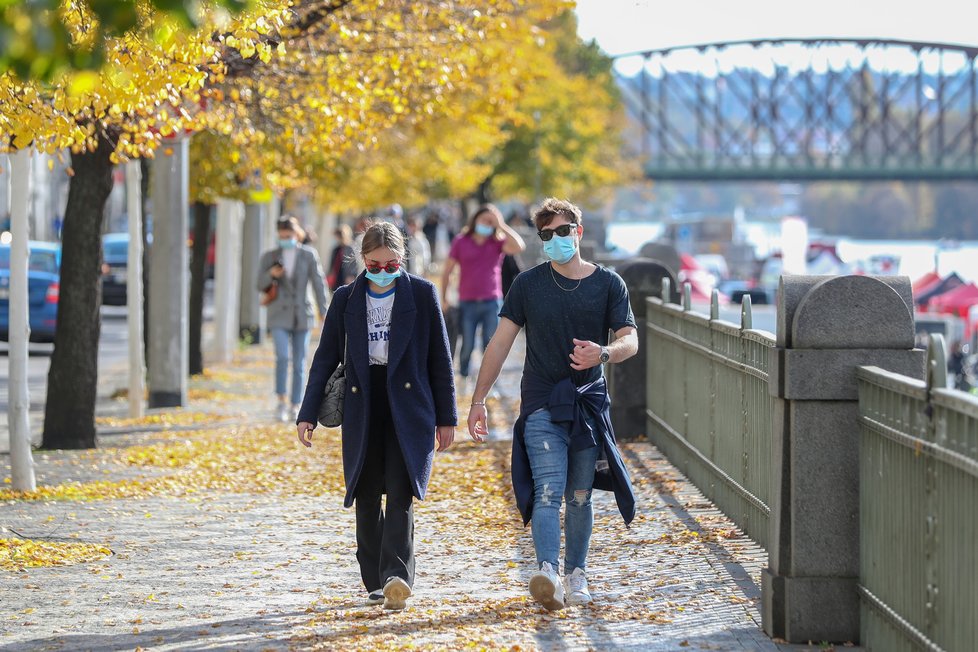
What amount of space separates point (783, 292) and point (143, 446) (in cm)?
839

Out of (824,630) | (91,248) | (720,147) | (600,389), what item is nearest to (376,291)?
(600,389)

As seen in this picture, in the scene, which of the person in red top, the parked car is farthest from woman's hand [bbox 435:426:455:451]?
the parked car

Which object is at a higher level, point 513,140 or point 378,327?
point 513,140

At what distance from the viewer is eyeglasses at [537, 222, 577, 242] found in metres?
7.21

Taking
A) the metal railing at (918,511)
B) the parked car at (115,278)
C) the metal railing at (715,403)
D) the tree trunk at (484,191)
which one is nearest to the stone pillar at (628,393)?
the metal railing at (715,403)

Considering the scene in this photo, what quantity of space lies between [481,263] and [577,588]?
7.97 m

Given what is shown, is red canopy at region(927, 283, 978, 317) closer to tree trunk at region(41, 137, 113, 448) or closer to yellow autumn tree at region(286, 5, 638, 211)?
yellow autumn tree at region(286, 5, 638, 211)

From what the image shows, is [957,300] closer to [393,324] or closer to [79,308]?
[79,308]

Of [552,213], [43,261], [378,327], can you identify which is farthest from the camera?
[43,261]

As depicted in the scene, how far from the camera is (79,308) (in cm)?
1317

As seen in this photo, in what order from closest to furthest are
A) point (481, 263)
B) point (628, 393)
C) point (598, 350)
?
point (598, 350) < point (628, 393) < point (481, 263)

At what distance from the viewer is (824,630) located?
6602 millimetres

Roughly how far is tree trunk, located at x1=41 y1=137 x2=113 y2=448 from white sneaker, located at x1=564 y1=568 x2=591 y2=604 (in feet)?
22.2

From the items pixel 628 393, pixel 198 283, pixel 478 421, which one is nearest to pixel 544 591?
Result: pixel 478 421
